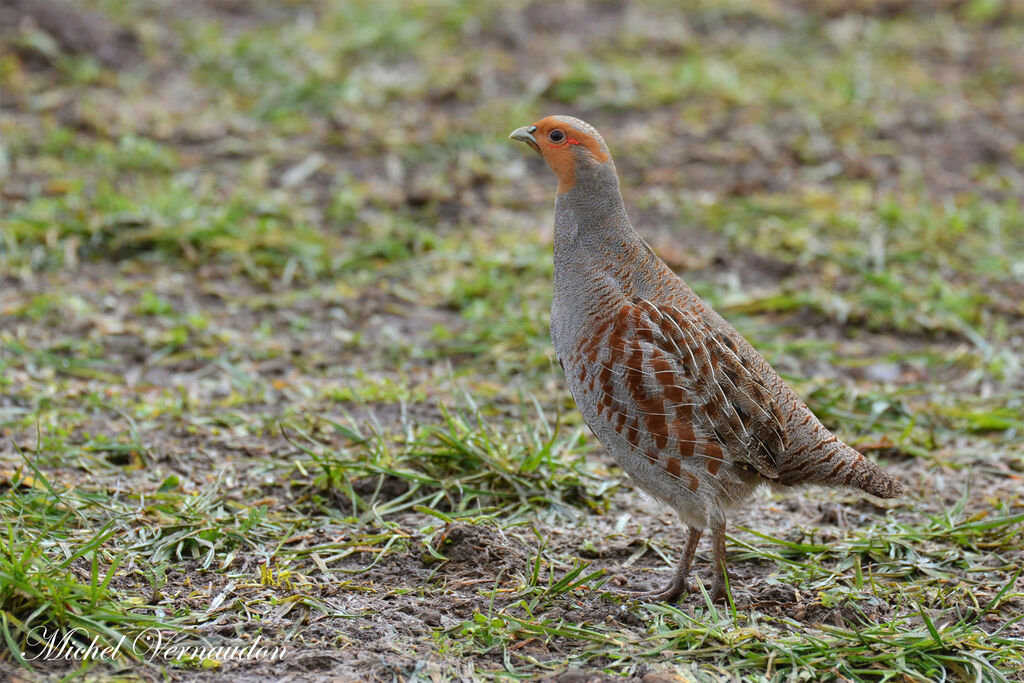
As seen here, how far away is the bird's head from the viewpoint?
3834 mm

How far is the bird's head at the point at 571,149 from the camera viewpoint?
3.83 metres

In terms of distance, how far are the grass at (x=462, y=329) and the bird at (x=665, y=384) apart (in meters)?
0.42

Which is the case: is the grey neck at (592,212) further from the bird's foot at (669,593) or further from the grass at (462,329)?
the bird's foot at (669,593)

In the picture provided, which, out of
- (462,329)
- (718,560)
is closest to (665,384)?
(718,560)

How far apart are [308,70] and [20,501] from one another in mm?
5954

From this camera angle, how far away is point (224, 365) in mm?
5410

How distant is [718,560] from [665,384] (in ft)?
2.26

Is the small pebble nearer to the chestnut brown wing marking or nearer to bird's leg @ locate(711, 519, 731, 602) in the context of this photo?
bird's leg @ locate(711, 519, 731, 602)

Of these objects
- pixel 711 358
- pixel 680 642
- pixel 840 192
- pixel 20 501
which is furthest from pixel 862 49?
pixel 20 501

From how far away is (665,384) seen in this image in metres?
3.53

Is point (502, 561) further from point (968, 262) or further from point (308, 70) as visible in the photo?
point (308, 70)
